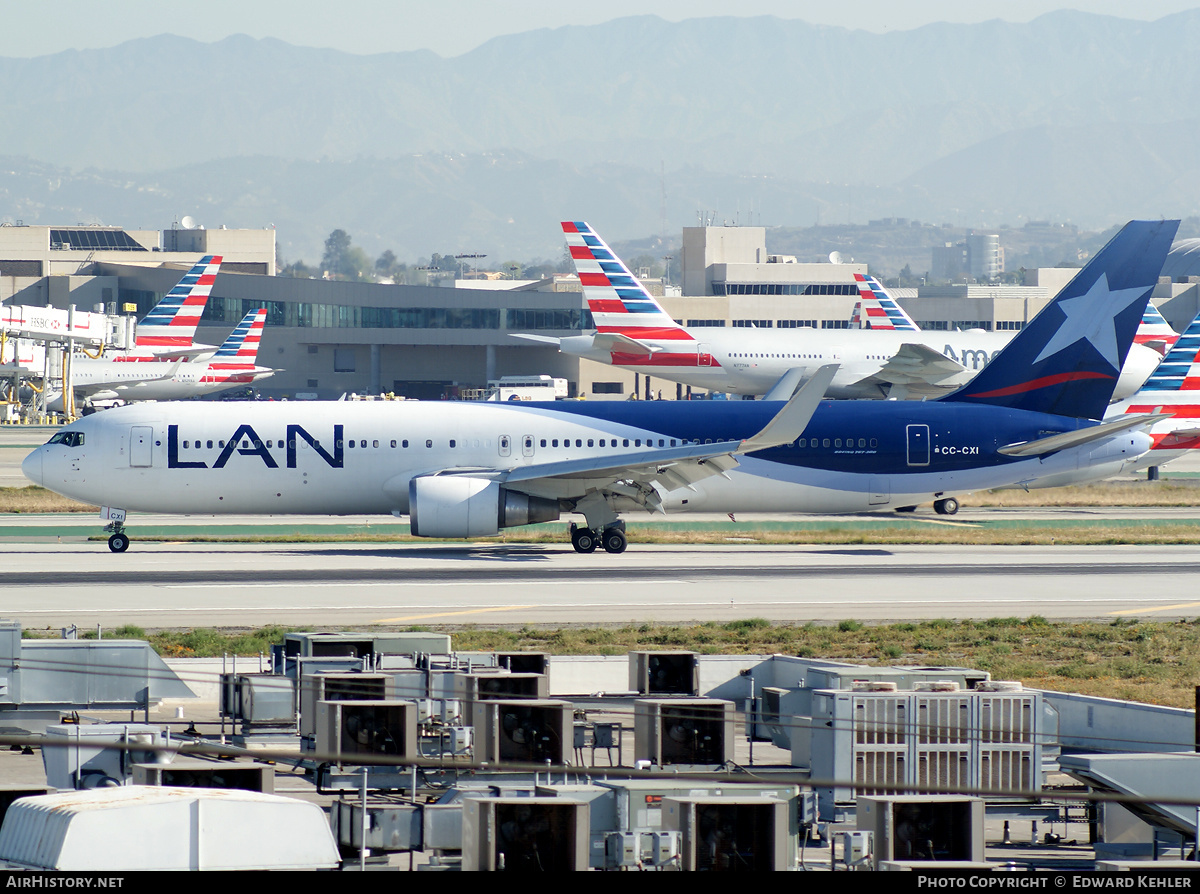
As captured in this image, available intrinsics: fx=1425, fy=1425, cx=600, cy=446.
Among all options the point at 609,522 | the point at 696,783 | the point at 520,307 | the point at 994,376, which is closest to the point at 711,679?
the point at 696,783

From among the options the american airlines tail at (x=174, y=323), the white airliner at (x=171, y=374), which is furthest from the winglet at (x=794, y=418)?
the american airlines tail at (x=174, y=323)

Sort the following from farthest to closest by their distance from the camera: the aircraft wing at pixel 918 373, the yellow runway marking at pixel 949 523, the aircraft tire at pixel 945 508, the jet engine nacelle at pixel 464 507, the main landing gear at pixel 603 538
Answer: the aircraft wing at pixel 918 373 → the aircraft tire at pixel 945 508 → the yellow runway marking at pixel 949 523 → the main landing gear at pixel 603 538 → the jet engine nacelle at pixel 464 507

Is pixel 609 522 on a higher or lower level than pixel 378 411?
lower

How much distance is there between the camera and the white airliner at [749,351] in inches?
2948

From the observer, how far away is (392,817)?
13180 millimetres

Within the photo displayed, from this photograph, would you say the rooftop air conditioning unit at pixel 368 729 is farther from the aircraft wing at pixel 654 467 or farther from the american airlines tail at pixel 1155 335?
the american airlines tail at pixel 1155 335

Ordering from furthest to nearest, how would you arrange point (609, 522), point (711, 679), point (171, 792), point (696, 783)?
point (609, 522) < point (711, 679) < point (696, 783) < point (171, 792)

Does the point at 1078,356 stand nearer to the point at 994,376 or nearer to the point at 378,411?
the point at 994,376

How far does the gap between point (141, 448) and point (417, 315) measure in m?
99.4

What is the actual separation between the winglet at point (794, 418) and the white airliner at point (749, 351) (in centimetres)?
3615

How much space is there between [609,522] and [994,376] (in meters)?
13.0

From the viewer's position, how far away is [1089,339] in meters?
43.0

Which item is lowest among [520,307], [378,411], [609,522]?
[609,522]

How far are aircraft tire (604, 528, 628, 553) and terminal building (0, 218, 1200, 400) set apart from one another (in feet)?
274
